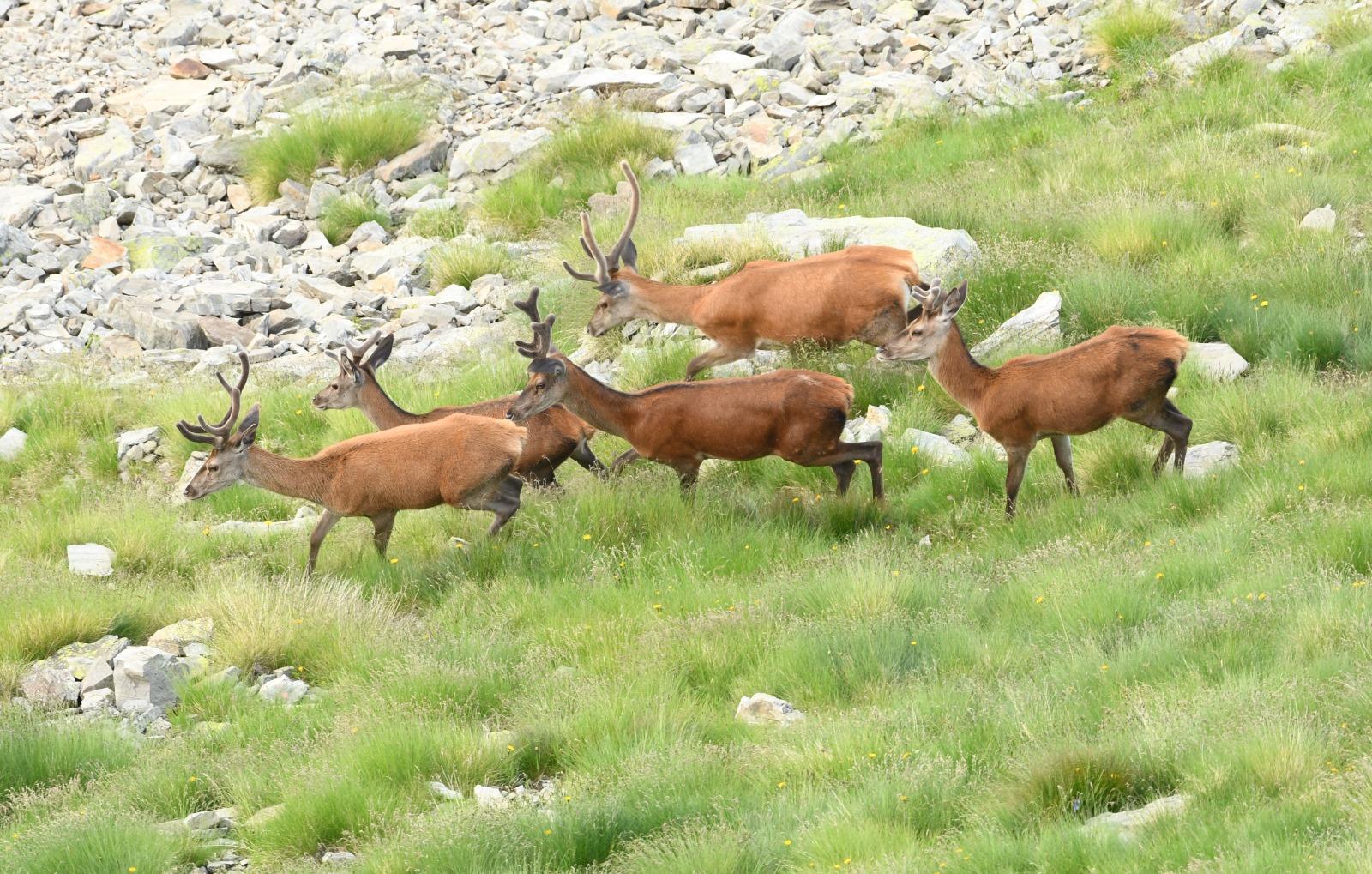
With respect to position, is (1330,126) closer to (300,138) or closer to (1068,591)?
(1068,591)

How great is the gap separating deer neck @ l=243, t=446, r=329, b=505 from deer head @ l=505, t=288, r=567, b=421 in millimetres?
1264

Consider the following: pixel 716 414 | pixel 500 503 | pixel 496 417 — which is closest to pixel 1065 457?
pixel 716 414

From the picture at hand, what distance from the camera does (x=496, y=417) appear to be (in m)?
11.8

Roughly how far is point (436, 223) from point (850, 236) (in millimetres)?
5663

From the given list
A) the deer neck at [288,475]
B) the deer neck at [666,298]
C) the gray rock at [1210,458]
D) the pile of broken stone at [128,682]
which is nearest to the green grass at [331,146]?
the deer neck at [666,298]

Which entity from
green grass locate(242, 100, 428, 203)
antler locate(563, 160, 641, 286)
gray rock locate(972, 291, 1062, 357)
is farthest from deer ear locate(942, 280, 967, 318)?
green grass locate(242, 100, 428, 203)

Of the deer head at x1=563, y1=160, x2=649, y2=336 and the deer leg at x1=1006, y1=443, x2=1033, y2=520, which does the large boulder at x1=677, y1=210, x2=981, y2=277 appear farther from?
the deer leg at x1=1006, y1=443, x2=1033, y2=520

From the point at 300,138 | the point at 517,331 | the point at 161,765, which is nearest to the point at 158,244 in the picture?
the point at 300,138

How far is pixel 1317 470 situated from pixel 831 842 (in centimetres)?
443

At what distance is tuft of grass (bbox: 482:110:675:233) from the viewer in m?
18.2

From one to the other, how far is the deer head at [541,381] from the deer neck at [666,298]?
220 cm

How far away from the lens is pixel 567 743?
7895 mm

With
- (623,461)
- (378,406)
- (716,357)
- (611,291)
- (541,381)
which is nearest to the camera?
(541,381)

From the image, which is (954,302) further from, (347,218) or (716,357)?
(347,218)
